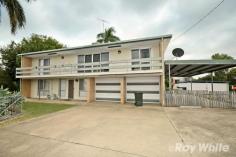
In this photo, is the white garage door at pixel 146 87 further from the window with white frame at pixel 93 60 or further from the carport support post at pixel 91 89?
the carport support post at pixel 91 89

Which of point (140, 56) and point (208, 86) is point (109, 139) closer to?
point (140, 56)

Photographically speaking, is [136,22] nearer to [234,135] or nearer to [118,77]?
[118,77]

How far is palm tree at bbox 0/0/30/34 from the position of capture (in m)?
8.16

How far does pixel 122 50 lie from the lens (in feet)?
42.4

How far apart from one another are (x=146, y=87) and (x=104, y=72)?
3828mm

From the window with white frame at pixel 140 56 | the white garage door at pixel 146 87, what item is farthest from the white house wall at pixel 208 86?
the window with white frame at pixel 140 56

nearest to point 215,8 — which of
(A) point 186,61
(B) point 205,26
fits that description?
(B) point 205,26

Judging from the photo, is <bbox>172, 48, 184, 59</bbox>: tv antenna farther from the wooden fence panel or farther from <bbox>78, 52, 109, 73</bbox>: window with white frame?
<bbox>78, 52, 109, 73</bbox>: window with white frame

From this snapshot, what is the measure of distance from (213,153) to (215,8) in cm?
915

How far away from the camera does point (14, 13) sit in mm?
8320


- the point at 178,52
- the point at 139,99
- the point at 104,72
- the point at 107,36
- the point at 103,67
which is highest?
the point at 107,36

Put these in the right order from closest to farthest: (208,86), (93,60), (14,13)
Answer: (14,13) < (93,60) < (208,86)

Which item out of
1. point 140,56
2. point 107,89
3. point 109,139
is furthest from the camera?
point 107,89

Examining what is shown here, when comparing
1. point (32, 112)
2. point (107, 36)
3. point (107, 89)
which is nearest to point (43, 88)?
point (107, 89)
